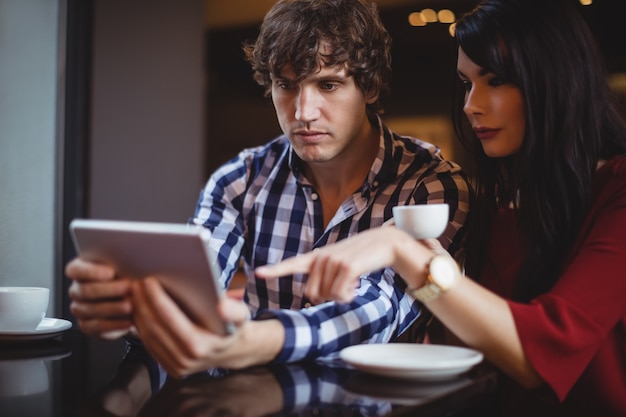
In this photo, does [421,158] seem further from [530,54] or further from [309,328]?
[309,328]

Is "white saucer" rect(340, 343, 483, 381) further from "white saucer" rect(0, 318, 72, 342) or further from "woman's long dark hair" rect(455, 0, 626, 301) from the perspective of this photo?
"white saucer" rect(0, 318, 72, 342)

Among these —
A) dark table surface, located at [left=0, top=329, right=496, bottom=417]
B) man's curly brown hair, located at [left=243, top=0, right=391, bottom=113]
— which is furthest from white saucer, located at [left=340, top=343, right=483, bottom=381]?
man's curly brown hair, located at [left=243, top=0, right=391, bottom=113]

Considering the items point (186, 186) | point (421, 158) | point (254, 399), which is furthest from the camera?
point (186, 186)

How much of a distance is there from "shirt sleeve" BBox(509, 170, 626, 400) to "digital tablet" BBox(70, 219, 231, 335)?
533 millimetres

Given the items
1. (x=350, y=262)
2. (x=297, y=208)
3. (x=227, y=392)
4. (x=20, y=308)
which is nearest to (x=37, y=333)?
(x=20, y=308)

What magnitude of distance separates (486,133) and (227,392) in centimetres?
81

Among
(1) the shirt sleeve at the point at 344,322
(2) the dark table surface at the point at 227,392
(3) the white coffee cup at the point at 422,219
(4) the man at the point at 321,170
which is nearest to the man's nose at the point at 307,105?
(4) the man at the point at 321,170

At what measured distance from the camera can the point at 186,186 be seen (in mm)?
3641

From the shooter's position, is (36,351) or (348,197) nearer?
(36,351)

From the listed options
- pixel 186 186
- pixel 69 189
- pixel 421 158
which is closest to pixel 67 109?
pixel 69 189

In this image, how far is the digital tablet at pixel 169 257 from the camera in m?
0.96

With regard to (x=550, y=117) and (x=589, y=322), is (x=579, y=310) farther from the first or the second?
(x=550, y=117)

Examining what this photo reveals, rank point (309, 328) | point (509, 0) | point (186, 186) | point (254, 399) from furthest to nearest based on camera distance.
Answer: point (186, 186) → point (509, 0) → point (309, 328) → point (254, 399)

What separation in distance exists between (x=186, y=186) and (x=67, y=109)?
0.69 m
